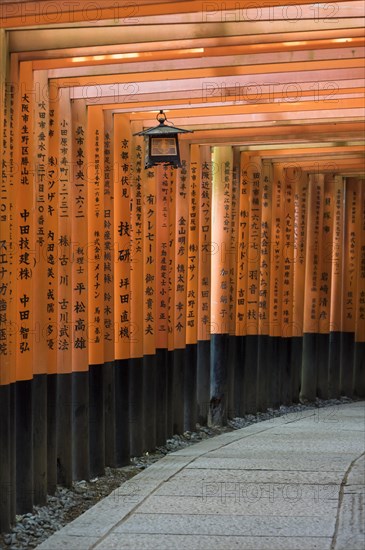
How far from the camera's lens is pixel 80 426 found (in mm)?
9375

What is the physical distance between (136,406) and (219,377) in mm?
2849

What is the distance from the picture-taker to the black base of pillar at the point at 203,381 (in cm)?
1302

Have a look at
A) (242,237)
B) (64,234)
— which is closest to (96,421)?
(64,234)

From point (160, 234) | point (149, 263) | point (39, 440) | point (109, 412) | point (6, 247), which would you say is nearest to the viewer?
point (6, 247)

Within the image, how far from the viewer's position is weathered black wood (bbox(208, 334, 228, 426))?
1338cm

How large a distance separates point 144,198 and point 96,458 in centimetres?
277

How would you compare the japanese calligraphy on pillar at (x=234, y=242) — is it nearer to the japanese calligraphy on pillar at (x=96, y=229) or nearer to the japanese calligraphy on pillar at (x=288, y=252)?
the japanese calligraphy on pillar at (x=288, y=252)

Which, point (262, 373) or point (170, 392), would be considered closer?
point (170, 392)

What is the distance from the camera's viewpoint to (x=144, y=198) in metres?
10.9

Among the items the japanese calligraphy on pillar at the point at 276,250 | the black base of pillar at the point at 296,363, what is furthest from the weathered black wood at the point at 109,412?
the black base of pillar at the point at 296,363

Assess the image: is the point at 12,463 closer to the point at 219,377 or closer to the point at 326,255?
the point at 219,377

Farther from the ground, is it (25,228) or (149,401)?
(25,228)

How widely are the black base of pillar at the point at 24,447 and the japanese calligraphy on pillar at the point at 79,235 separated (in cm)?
132

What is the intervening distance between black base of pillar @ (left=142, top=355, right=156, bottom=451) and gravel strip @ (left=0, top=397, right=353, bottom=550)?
0.15 meters
